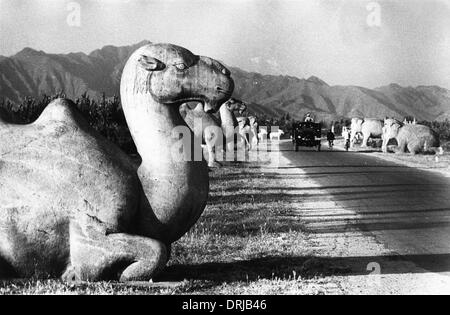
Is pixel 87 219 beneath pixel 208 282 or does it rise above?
above

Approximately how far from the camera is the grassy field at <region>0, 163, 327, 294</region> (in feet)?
17.1

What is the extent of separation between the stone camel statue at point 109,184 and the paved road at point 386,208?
340cm

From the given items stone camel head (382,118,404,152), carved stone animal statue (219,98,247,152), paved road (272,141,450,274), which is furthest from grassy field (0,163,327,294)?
stone camel head (382,118,404,152)

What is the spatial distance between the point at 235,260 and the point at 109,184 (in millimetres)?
2344

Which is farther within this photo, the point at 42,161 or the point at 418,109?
the point at 418,109

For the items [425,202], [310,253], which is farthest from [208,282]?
[425,202]

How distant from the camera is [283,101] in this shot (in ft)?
616

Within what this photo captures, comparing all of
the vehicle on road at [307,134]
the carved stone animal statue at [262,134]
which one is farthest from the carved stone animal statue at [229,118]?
the carved stone animal statue at [262,134]

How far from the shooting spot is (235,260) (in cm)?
715

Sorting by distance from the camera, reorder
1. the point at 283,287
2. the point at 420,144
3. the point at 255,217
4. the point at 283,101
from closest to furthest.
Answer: the point at 283,287 < the point at 255,217 < the point at 420,144 < the point at 283,101

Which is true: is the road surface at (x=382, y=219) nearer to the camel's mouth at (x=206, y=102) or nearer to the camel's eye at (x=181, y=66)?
the camel's mouth at (x=206, y=102)

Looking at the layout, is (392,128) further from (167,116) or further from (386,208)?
(167,116)
